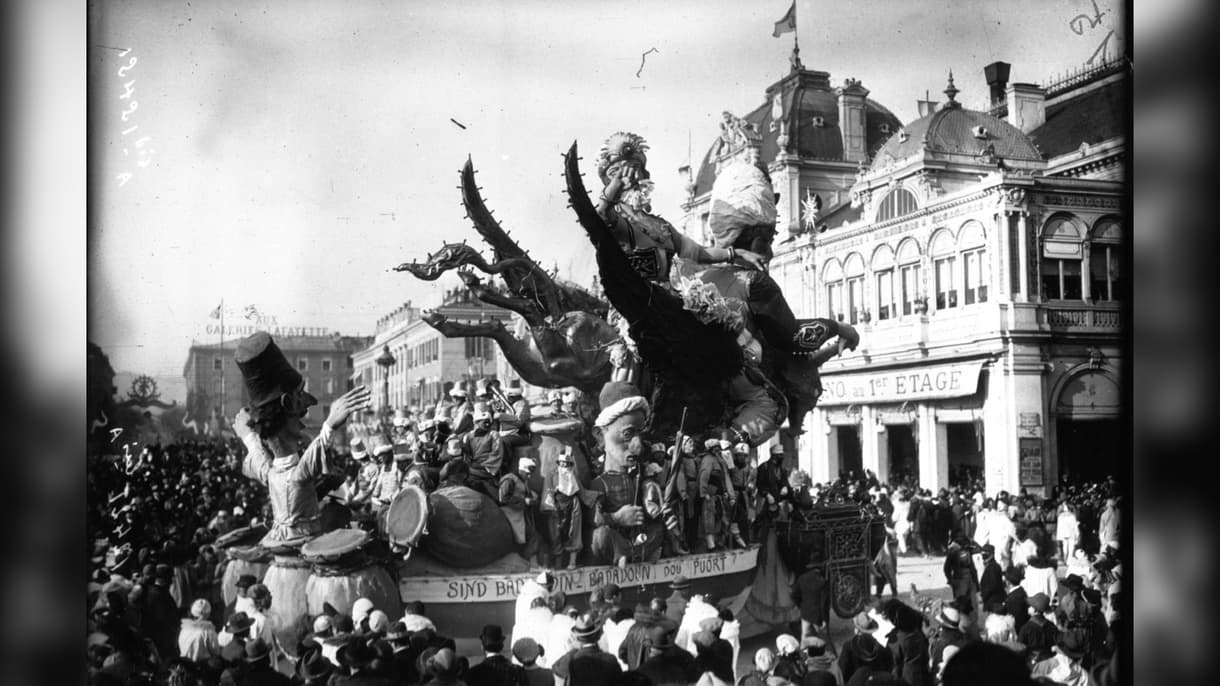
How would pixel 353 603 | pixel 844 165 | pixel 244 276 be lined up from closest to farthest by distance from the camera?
pixel 353 603 → pixel 244 276 → pixel 844 165

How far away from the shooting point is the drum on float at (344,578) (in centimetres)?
801

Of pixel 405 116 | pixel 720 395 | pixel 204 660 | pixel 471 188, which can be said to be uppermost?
pixel 405 116

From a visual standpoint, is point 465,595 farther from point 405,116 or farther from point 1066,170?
point 1066,170

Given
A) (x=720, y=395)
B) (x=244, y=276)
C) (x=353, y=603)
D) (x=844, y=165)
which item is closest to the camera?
(x=353, y=603)

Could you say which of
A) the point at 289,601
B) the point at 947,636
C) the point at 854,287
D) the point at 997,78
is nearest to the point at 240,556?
the point at 289,601

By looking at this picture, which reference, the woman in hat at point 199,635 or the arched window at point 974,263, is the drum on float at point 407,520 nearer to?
the woman in hat at point 199,635

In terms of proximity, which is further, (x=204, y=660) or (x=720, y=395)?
(x=720, y=395)

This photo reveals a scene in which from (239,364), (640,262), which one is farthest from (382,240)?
(640,262)

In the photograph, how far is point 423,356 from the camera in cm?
898

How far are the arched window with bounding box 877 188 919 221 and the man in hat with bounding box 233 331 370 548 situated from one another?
16.1 feet

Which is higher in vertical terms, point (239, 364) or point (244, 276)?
point (244, 276)

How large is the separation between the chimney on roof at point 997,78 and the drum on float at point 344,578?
254 inches

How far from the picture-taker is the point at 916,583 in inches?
380

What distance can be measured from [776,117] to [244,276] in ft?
14.9
